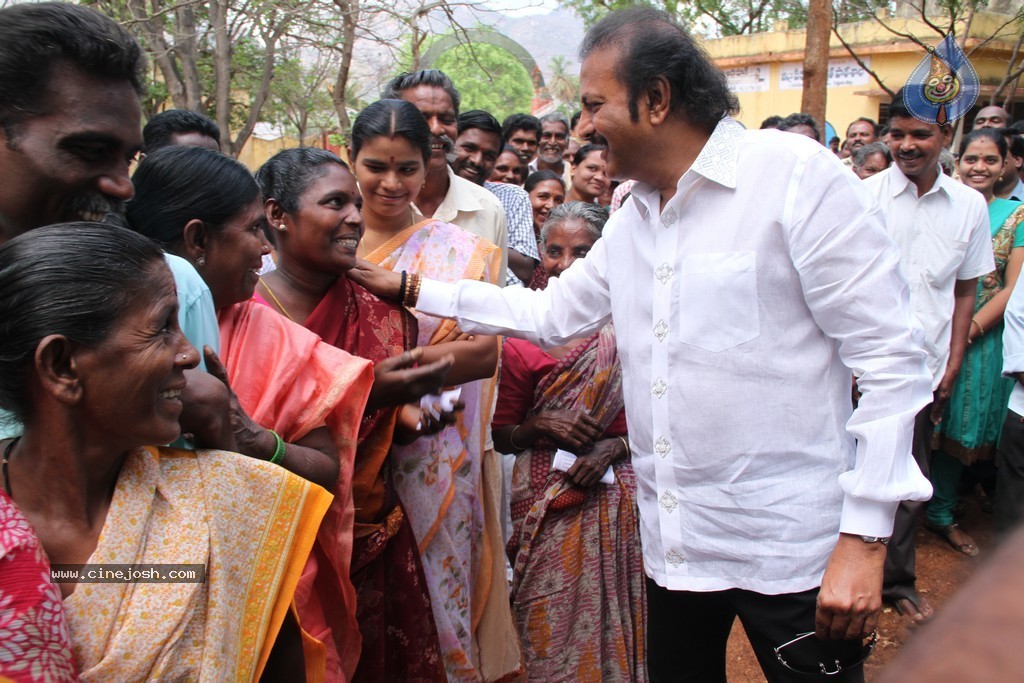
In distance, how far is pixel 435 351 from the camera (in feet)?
8.25

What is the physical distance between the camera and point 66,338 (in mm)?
1308

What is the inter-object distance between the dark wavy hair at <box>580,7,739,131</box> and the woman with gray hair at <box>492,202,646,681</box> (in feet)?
3.38

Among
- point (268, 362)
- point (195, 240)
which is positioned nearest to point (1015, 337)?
point (268, 362)

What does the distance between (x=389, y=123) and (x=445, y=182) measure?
3.10 ft

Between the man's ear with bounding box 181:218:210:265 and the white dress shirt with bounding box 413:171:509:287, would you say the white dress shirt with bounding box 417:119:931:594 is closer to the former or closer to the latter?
the man's ear with bounding box 181:218:210:265

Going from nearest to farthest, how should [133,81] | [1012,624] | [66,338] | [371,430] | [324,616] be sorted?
[1012,624] < [66,338] < [133,81] < [324,616] < [371,430]

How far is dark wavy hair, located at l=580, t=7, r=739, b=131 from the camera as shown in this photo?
1923mm

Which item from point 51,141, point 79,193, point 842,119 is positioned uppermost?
point 51,141

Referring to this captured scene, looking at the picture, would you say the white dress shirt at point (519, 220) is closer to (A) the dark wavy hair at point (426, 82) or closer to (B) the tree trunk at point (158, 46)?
(A) the dark wavy hair at point (426, 82)

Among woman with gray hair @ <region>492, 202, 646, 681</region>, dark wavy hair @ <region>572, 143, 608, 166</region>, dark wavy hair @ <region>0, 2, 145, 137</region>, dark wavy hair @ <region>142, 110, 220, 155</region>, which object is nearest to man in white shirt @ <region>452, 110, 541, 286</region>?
dark wavy hair @ <region>572, 143, 608, 166</region>

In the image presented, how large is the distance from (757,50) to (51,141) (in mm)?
19614

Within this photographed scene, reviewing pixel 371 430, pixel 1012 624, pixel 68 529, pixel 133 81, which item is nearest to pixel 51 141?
pixel 133 81

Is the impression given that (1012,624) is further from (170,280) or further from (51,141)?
(51,141)

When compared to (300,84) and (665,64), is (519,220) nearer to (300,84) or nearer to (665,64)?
(665,64)
